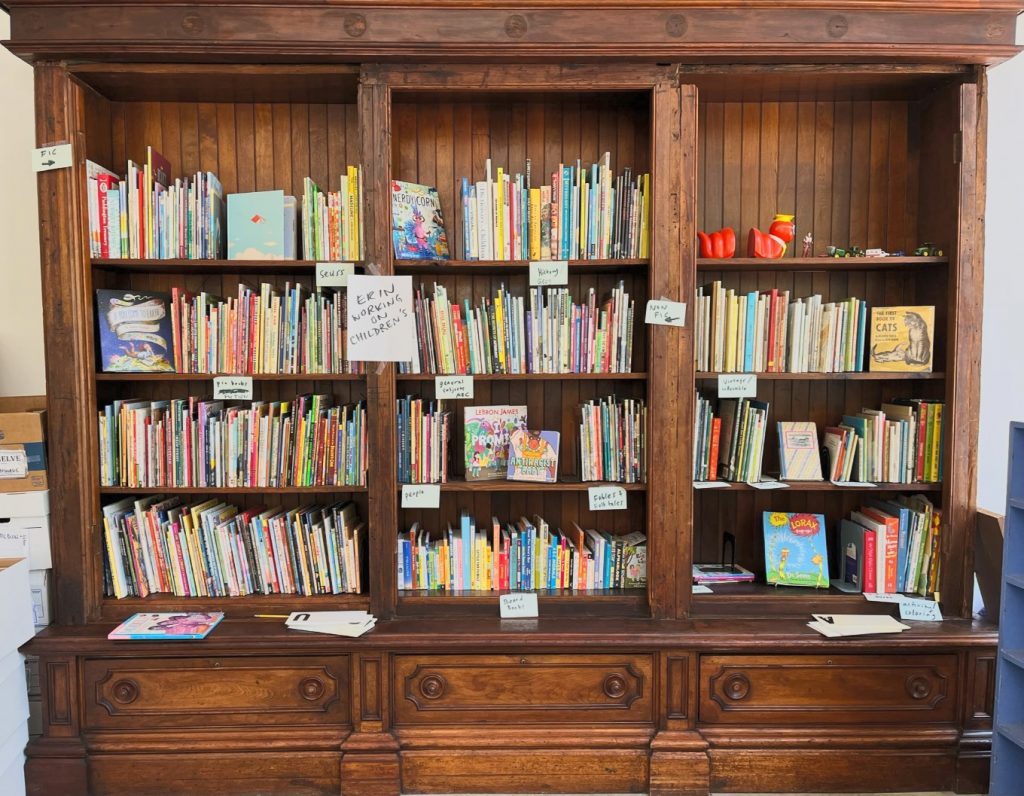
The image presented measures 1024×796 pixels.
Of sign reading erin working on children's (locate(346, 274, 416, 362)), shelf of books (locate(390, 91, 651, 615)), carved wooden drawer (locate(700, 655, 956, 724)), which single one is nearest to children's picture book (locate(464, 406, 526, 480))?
shelf of books (locate(390, 91, 651, 615))

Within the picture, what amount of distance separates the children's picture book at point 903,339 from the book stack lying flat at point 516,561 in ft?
3.40

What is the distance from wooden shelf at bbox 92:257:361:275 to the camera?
2.01 metres

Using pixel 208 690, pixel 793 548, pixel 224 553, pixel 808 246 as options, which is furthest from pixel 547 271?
pixel 208 690

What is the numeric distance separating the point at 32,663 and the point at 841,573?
2.89 m

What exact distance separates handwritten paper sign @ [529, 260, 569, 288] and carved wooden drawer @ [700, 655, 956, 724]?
132 cm

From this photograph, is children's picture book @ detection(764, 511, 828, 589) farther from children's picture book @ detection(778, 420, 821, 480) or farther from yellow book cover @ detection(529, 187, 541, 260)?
yellow book cover @ detection(529, 187, 541, 260)

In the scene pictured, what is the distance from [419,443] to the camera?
2.09m

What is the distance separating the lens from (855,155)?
2.28m

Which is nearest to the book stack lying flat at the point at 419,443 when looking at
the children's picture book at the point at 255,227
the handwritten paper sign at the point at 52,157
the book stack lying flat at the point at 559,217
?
the book stack lying flat at the point at 559,217

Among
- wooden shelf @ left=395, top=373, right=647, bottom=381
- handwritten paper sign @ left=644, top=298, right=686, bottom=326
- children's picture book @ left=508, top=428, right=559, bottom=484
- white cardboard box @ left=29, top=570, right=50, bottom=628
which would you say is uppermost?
handwritten paper sign @ left=644, top=298, right=686, bottom=326

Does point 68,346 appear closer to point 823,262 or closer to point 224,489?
point 224,489

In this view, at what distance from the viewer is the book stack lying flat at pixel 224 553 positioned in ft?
6.84

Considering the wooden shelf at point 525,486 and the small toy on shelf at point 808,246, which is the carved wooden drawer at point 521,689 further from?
the small toy on shelf at point 808,246

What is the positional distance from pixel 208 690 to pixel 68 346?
1.18 meters
